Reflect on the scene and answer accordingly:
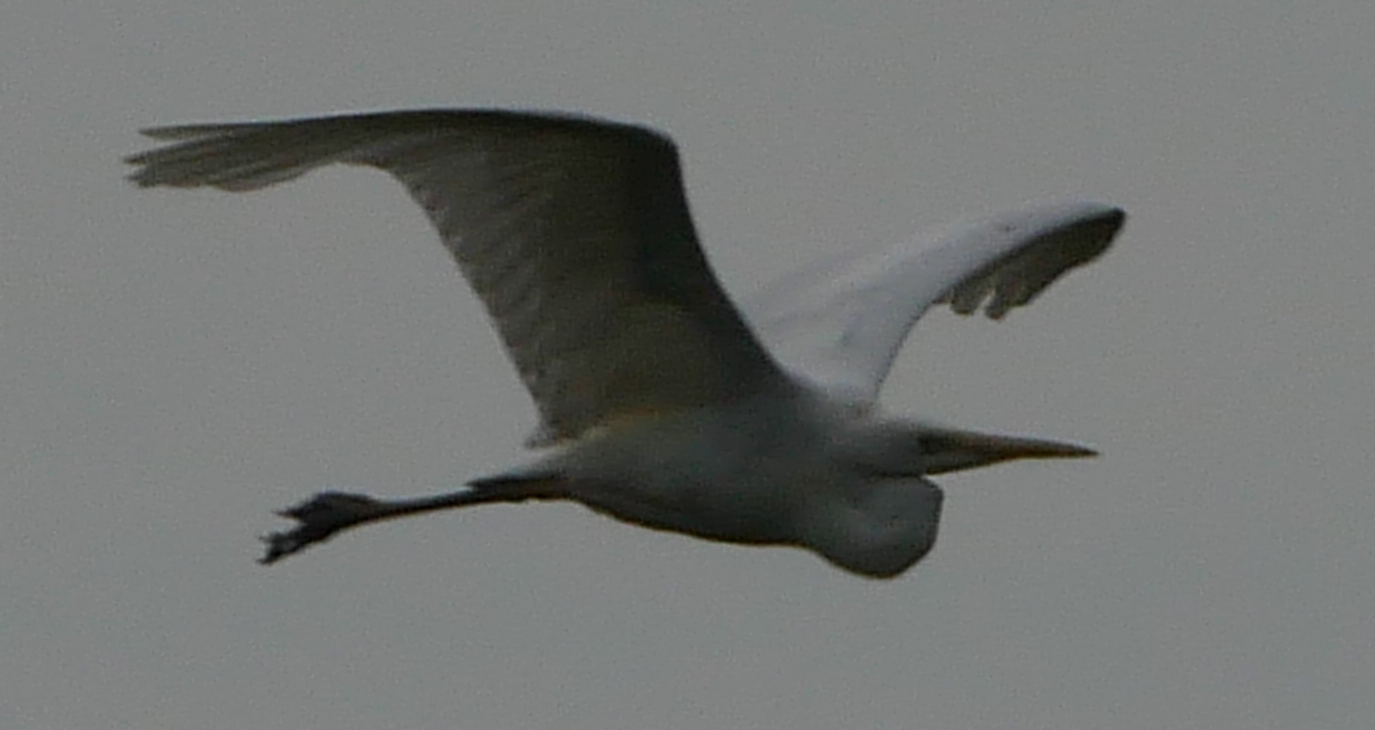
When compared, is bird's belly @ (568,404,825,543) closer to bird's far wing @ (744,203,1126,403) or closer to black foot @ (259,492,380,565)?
bird's far wing @ (744,203,1126,403)

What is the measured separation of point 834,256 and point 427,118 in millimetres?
3560

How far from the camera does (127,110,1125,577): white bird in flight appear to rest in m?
12.3

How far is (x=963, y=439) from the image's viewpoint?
1346 centimetres

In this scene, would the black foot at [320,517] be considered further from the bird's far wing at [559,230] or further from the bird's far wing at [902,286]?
the bird's far wing at [902,286]

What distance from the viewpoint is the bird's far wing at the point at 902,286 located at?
14289mm

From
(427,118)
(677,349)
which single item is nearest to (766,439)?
(677,349)

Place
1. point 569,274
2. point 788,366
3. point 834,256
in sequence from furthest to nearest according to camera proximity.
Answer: point 834,256, point 788,366, point 569,274

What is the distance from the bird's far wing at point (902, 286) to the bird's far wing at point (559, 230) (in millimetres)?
680

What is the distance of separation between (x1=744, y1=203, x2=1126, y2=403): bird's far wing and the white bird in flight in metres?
0.13

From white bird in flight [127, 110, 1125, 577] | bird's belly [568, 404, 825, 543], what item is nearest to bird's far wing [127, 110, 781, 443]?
white bird in flight [127, 110, 1125, 577]

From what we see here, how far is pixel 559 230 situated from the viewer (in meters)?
12.8

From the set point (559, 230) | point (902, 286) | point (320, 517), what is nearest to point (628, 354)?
point (559, 230)

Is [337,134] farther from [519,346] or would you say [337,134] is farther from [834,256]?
[834,256]

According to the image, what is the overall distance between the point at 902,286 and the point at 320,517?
77.3 inches
